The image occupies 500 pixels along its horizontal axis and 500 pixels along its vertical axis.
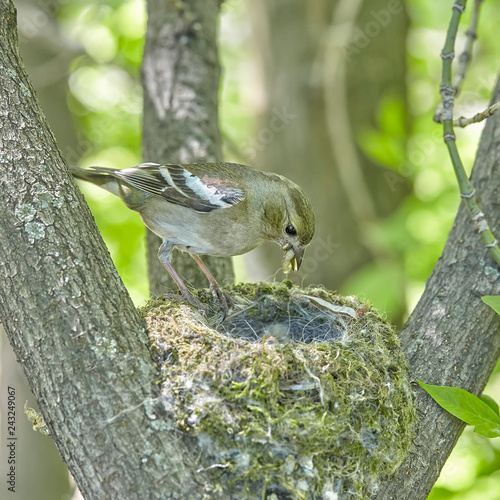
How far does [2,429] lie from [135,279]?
8.81ft

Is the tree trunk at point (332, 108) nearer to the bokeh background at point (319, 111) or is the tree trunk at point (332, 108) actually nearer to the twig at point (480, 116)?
the bokeh background at point (319, 111)

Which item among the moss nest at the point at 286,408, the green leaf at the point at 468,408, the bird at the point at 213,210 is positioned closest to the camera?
the moss nest at the point at 286,408

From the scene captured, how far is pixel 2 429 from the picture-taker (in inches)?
240

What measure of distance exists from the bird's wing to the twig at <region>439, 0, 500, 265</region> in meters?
1.41

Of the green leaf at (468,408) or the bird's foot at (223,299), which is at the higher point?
the bird's foot at (223,299)

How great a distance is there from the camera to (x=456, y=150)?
3.63 metres

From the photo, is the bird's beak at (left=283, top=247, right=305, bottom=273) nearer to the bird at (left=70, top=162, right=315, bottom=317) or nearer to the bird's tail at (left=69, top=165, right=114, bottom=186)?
the bird at (left=70, top=162, right=315, bottom=317)

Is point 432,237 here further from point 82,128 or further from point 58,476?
point 82,128

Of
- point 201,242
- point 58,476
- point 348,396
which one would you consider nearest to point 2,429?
point 58,476

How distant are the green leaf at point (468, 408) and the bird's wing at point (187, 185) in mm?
1895

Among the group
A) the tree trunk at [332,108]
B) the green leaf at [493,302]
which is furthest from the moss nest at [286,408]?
the tree trunk at [332,108]

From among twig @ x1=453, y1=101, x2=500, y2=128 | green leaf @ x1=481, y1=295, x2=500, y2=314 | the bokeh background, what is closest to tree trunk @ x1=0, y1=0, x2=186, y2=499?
green leaf @ x1=481, y1=295, x2=500, y2=314

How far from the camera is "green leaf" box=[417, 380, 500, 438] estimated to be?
9.70 feet

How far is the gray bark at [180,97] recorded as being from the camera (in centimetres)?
471
